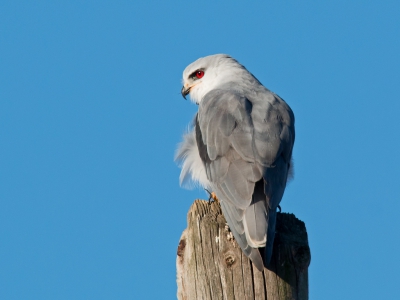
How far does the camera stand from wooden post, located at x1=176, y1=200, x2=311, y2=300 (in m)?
3.86

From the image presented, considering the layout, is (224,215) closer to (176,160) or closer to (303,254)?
(303,254)

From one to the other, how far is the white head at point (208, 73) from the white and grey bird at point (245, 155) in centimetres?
27

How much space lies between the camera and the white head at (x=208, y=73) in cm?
766

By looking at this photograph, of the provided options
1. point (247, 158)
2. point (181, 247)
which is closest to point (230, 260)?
point (181, 247)

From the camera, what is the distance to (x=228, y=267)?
156 inches

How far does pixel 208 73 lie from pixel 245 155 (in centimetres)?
292

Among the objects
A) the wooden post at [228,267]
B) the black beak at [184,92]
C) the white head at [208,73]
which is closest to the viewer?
the wooden post at [228,267]

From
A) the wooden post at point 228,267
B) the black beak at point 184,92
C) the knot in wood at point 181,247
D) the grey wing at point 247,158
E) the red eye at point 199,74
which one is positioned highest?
the red eye at point 199,74

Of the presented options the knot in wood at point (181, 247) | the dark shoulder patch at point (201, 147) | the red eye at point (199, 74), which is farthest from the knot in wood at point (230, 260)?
the red eye at point (199, 74)

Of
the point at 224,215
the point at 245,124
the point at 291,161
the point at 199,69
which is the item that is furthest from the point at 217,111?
the point at 199,69

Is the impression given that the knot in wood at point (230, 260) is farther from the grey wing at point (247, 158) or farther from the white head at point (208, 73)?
the white head at point (208, 73)

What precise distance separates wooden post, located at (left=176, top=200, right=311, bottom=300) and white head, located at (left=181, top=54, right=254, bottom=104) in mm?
3481

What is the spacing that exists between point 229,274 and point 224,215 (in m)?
0.76

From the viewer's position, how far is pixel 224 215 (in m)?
4.61
